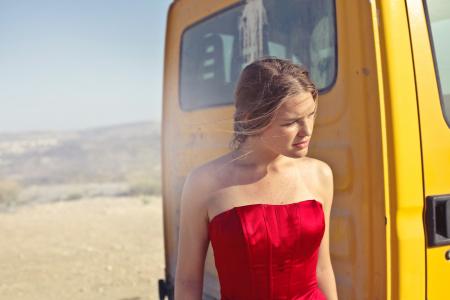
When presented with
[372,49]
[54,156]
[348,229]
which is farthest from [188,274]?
[54,156]

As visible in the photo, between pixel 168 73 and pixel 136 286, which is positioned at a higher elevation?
pixel 168 73

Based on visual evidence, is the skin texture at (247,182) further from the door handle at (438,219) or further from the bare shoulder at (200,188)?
the door handle at (438,219)

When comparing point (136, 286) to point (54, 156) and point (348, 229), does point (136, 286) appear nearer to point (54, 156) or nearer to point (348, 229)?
point (348, 229)

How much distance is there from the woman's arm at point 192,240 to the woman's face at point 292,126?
0.28 meters

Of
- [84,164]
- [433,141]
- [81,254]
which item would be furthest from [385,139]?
[84,164]

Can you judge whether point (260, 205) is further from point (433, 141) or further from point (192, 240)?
point (433, 141)

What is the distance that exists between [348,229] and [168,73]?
221cm

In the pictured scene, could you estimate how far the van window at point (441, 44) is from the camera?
2.18 metres

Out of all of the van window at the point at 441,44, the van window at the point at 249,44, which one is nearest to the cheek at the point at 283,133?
the van window at the point at 249,44

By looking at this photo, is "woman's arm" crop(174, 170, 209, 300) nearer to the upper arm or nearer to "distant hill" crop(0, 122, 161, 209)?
the upper arm

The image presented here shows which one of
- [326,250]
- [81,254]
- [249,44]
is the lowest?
[81,254]

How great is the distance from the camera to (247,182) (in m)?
1.88

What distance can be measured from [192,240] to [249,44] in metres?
1.53

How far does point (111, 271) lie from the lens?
7.23 m
